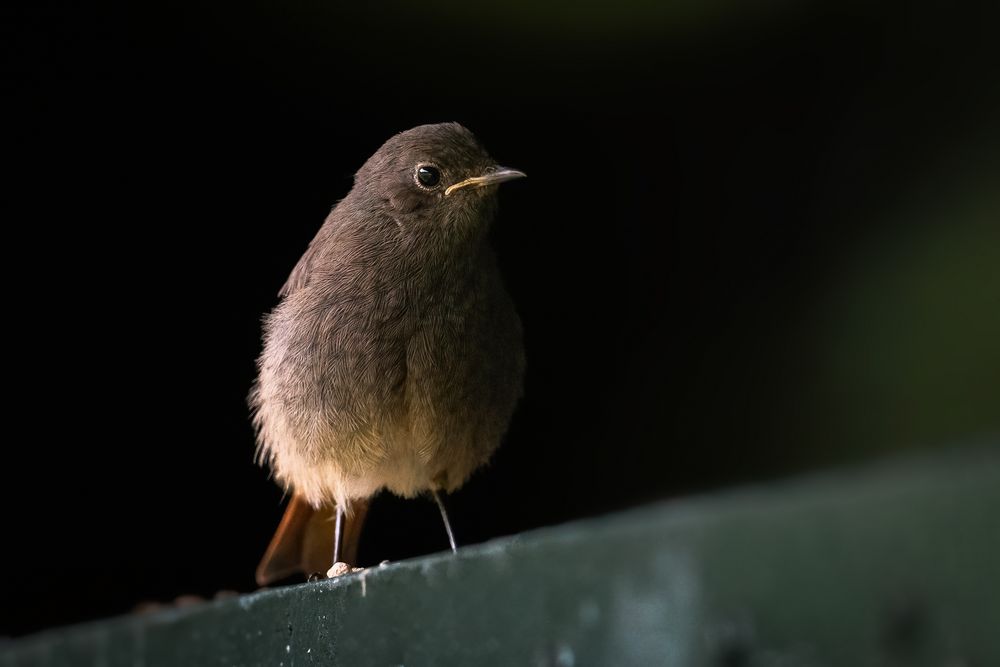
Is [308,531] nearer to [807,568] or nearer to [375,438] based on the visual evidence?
[375,438]

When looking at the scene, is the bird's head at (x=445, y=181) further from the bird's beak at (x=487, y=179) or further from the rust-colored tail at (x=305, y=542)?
the rust-colored tail at (x=305, y=542)

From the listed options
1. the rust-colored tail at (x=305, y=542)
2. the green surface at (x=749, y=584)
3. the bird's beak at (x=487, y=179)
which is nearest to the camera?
the green surface at (x=749, y=584)

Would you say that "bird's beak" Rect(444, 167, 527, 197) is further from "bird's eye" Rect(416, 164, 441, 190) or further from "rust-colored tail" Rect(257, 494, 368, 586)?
"rust-colored tail" Rect(257, 494, 368, 586)

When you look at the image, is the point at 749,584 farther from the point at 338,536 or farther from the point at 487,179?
the point at 338,536

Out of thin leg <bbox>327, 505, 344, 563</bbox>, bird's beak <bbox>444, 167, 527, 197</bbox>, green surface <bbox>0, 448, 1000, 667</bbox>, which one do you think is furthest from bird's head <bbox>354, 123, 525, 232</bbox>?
green surface <bbox>0, 448, 1000, 667</bbox>

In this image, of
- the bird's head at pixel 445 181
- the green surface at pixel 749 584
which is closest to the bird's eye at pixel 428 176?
the bird's head at pixel 445 181

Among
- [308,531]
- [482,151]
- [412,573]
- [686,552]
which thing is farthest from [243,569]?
[686,552]

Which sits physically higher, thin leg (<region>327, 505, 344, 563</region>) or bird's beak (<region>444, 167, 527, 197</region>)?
bird's beak (<region>444, 167, 527, 197</region>)
